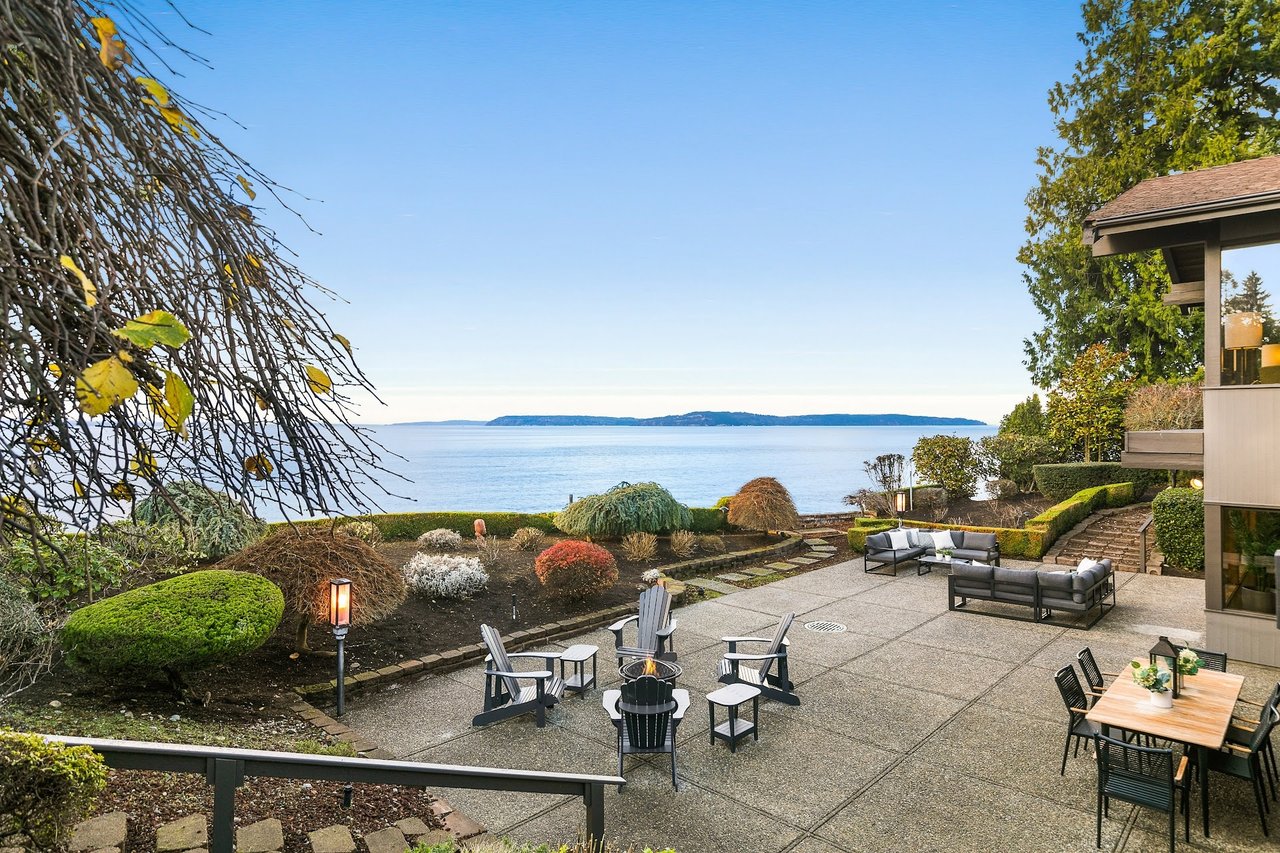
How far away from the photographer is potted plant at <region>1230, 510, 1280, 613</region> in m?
8.30

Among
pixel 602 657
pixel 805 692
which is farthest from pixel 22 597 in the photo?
pixel 805 692

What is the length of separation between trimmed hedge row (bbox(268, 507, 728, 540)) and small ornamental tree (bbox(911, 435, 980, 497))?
30.1 ft

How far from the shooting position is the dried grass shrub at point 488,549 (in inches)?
559

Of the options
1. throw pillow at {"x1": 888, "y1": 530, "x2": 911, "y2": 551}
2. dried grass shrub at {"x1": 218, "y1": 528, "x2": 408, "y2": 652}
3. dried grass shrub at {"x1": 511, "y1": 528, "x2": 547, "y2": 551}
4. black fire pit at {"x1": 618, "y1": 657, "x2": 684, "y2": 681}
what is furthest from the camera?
dried grass shrub at {"x1": 511, "y1": 528, "x2": 547, "y2": 551}

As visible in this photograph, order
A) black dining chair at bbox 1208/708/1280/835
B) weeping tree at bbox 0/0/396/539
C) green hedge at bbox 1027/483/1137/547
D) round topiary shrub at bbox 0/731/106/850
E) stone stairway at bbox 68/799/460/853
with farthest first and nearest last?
green hedge at bbox 1027/483/1137/547, black dining chair at bbox 1208/708/1280/835, stone stairway at bbox 68/799/460/853, round topiary shrub at bbox 0/731/106/850, weeping tree at bbox 0/0/396/539

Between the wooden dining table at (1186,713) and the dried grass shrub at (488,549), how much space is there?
11235 millimetres

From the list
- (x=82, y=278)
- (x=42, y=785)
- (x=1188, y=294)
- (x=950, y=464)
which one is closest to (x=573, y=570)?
(x=42, y=785)

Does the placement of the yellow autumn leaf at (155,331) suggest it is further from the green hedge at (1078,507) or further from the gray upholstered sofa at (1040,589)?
the green hedge at (1078,507)

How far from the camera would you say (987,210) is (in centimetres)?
3347

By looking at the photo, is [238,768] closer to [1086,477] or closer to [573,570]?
[573,570]

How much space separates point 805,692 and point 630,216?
39.0 m

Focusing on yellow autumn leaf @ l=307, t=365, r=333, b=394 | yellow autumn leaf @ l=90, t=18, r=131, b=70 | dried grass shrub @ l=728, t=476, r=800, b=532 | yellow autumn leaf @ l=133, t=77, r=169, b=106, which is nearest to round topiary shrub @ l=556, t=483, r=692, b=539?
dried grass shrub @ l=728, t=476, r=800, b=532

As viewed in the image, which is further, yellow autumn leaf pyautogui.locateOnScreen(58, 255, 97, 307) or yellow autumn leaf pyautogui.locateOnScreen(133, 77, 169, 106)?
yellow autumn leaf pyautogui.locateOnScreen(133, 77, 169, 106)

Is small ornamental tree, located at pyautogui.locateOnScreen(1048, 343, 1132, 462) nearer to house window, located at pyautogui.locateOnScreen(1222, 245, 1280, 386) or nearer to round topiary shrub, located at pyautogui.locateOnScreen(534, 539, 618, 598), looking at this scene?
house window, located at pyautogui.locateOnScreen(1222, 245, 1280, 386)
